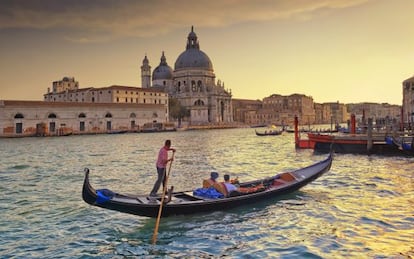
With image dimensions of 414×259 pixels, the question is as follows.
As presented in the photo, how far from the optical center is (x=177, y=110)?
75.6 m

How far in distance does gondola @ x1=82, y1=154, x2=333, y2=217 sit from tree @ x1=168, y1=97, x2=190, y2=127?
217 feet

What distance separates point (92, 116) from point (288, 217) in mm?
48821

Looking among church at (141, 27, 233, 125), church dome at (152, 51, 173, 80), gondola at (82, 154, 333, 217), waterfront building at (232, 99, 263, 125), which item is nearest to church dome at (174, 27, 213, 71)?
church at (141, 27, 233, 125)

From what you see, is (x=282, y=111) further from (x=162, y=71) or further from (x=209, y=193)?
(x=209, y=193)

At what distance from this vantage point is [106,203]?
6270 mm

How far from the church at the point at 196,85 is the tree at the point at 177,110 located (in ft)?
→ 4.42

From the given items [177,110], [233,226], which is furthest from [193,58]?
[233,226]

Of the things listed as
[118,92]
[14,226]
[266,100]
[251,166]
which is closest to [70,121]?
[118,92]

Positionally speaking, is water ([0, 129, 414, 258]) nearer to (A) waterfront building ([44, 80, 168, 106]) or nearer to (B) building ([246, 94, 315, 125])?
(A) waterfront building ([44, 80, 168, 106])

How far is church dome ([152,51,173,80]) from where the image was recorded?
89.1 meters

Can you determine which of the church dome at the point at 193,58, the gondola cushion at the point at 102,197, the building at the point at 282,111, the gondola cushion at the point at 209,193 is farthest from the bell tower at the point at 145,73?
the gondola cushion at the point at 102,197

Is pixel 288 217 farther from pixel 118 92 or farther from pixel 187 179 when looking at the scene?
pixel 118 92

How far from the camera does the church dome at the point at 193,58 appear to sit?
274 feet

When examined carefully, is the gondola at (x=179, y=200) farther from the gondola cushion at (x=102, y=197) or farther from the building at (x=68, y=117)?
the building at (x=68, y=117)
